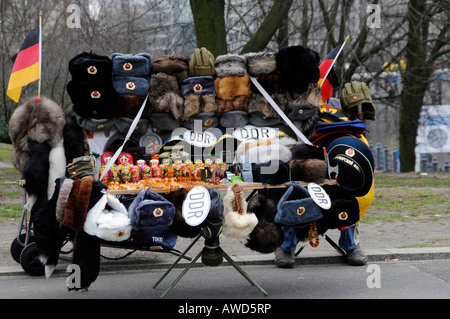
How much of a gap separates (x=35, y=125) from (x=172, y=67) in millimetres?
1583

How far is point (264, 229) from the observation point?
18.3ft

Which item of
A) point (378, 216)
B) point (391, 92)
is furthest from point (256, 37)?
point (391, 92)

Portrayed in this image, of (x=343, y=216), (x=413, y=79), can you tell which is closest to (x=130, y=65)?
(x=343, y=216)

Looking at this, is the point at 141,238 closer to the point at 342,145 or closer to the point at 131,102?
the point at 131,102

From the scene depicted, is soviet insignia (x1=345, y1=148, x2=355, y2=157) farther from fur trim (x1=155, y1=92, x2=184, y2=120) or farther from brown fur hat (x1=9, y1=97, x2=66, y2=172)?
brown fur hat (x1=9, y1=97, x2=66, y2=172)

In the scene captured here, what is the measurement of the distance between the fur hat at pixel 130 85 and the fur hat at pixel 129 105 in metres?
0.04

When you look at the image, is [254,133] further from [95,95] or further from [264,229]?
[95,95]

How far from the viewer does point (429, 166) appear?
29.1 m

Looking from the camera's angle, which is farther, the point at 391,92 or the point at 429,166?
the point at 429,166

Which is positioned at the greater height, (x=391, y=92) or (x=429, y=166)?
(x=391, y=92)

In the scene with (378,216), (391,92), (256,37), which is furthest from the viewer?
(391,92)

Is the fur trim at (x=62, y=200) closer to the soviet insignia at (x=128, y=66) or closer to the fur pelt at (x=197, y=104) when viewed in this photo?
the soviet insignia at (x=128, y=66)

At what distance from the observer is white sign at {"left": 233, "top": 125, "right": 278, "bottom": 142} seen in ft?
22.4

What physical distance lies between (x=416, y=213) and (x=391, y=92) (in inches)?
430
